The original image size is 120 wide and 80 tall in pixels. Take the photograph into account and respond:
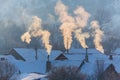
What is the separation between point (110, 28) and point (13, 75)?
32.5 meters

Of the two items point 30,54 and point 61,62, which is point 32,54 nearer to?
point 30,54

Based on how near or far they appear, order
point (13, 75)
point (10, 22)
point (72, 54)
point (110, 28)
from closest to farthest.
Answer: point (13, 75) < point (72, 54) < point (110, 28) < point (10, 22)

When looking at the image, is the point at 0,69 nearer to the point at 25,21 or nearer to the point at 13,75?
the point at 13,75

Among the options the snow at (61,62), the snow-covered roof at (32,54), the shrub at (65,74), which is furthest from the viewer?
the snow-covered roof at (32,54)

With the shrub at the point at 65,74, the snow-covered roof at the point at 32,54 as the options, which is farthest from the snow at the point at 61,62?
the shrub at the point at 65,74

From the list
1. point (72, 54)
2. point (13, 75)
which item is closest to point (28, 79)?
point (13, 75)

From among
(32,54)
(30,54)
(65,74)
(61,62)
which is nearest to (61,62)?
(61,62)

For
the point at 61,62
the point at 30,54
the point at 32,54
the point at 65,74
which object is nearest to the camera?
the point at 65,74

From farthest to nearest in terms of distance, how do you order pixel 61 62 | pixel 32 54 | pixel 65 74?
pixel 32 54 → pixel 61 62 → pixel 65 74

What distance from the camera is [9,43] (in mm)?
73688

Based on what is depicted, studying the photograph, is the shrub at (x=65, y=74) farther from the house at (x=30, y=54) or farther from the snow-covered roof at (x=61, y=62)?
the house at (x=30, y=54)

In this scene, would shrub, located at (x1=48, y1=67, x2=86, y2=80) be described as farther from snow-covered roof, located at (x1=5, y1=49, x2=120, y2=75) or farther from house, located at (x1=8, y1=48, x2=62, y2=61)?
house, located at (x1=8, y1=48, x2=62, y2=61)

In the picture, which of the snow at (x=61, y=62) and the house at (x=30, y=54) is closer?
the snow at (x=61, y=62)

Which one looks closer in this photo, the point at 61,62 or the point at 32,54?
the point at 61,62
